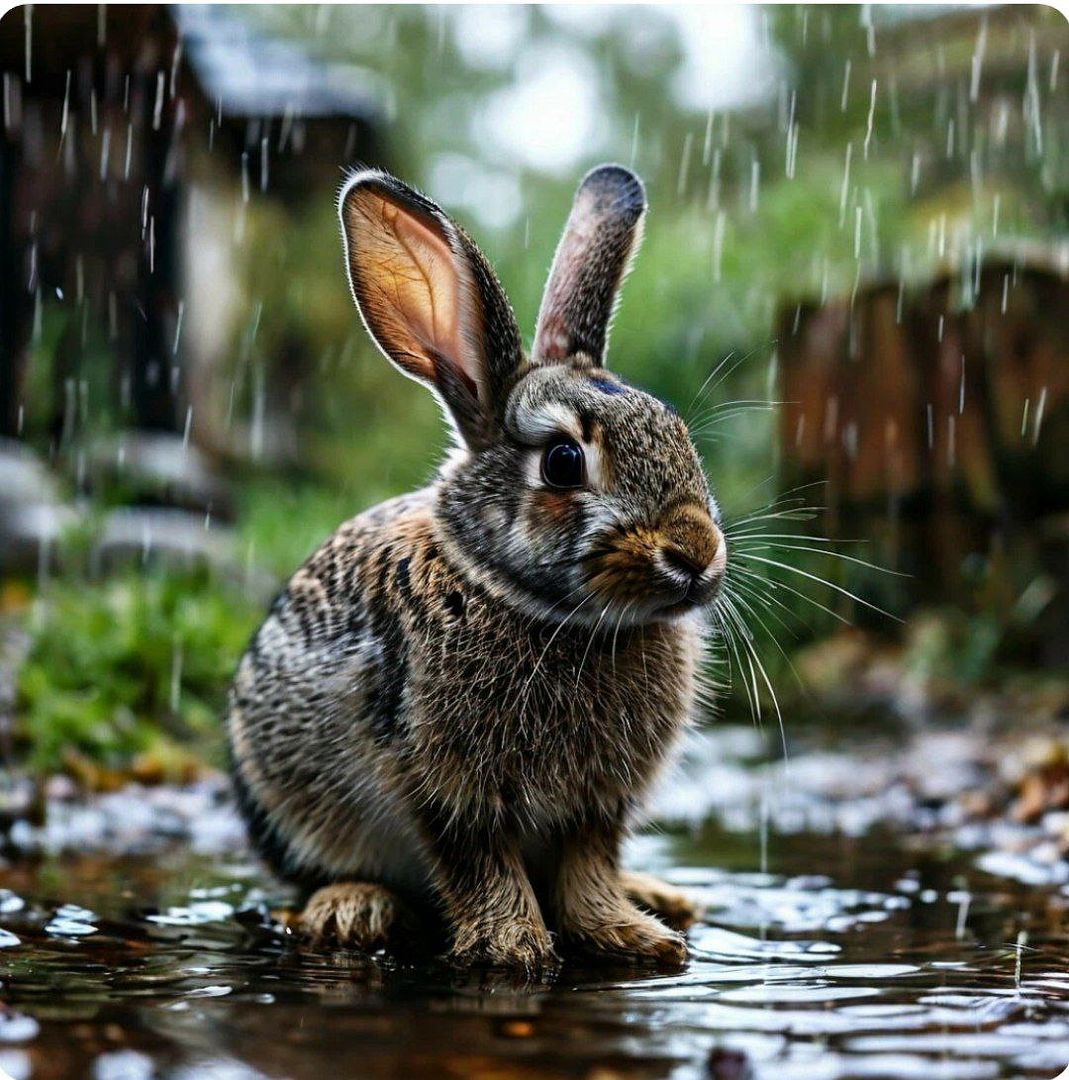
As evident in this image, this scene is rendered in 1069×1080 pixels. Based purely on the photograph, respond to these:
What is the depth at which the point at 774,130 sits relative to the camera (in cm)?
1291

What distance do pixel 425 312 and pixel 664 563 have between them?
38.8 inches

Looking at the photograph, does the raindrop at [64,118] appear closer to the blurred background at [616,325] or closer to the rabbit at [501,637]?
the blurred background at [616,325]

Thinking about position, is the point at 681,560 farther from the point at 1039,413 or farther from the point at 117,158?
the point at 117,158

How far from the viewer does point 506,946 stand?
3.26 m

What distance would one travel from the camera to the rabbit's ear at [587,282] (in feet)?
12.5

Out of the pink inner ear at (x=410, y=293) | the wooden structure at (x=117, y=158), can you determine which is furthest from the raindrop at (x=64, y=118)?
the pink inner ear at (x=410, y=293)

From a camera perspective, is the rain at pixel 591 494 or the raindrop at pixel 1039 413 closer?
the rain at pixel 591 494

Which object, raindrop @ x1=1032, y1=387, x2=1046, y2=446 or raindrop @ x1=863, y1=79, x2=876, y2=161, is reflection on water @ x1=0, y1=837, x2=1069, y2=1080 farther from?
raindrop @ x1=863, y1=79, x2=876, y2=161

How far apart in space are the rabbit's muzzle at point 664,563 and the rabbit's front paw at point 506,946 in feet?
2.71

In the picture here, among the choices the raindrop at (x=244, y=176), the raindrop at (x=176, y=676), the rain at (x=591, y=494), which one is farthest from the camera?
the raindrop at (x=244, y=176)

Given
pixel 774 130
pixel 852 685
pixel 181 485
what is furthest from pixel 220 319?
pixel 852 685

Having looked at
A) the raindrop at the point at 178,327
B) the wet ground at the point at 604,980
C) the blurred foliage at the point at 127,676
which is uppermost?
the raindrop at the point at 178,327

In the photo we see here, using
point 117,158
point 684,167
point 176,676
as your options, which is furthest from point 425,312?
point 684,167

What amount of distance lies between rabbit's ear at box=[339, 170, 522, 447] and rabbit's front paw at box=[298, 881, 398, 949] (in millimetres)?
1237
